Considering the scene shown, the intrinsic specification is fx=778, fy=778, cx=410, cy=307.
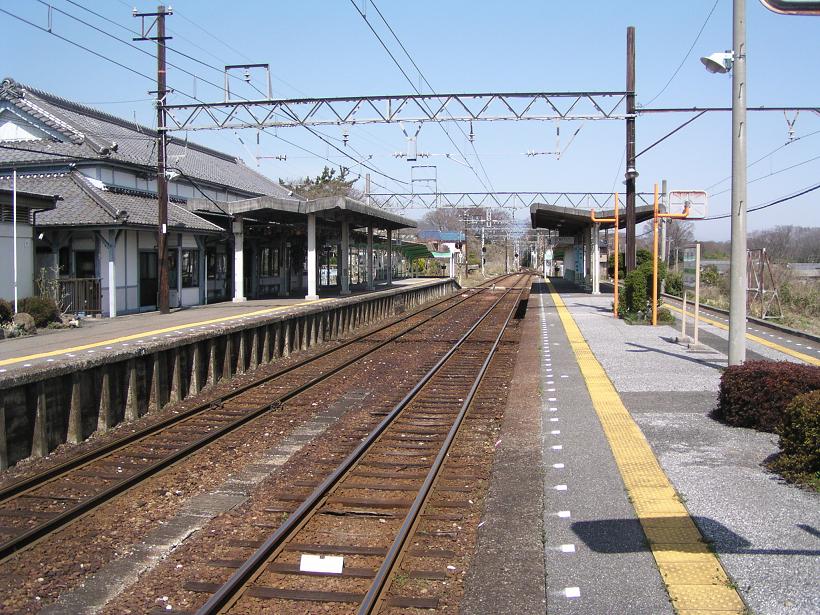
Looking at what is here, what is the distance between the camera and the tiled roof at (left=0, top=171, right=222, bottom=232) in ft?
68.4

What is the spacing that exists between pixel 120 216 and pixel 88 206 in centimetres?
173

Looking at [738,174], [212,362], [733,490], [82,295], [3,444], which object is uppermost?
[738,174]

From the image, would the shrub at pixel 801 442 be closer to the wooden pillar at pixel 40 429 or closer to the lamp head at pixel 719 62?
the lamp head at pixel 719 62

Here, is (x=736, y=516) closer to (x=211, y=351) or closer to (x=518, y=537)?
(x=518, y=537)

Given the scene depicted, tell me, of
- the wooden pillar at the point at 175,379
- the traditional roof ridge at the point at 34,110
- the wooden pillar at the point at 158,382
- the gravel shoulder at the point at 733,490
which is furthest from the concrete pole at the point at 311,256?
the gravel shoulder at the point at 733,490

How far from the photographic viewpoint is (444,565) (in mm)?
5301

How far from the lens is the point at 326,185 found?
72750mm

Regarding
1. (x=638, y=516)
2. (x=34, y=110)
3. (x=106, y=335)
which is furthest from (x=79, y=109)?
(x=638, y=516)

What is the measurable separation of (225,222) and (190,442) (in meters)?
22.7

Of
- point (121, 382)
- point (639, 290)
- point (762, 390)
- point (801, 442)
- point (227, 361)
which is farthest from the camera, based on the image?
point (639, 290)

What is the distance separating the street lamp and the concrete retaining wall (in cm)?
851

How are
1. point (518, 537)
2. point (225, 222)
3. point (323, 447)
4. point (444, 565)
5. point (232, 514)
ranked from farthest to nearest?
point (225, 222) < point (323, 447) < point (232, 514) < point (518, 537) < point (444, 565)

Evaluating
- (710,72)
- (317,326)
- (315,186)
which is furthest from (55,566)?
(315,186)

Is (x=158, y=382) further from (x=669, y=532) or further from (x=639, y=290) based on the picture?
(x=639, y=290)
